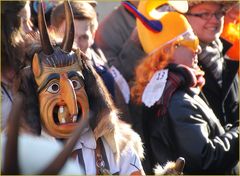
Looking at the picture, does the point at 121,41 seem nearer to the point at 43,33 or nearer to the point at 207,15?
the point at 207,15

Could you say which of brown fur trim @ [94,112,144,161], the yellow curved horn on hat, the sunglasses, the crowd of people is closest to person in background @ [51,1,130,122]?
the crowd of people

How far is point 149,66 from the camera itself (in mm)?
3938

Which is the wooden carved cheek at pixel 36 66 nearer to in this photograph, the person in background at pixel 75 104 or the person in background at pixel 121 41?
the person in background at pixel 75 104

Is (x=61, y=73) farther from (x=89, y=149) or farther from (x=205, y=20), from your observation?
(x=205, y=20)

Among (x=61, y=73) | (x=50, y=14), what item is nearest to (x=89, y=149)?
(x=61, y=73)

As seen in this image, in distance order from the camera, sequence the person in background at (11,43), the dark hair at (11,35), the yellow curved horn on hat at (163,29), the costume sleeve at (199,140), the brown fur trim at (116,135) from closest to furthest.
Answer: the brown fur trim at (116,135), the person in background at (11,43), the dark hair at (11,35), the costume sleeve at (199,140), the yellow curved horn on hat at (163,29)

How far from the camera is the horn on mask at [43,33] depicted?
9.20ft

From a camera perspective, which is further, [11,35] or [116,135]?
[11,35]

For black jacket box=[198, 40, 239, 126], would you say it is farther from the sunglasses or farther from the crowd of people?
the sunglasses

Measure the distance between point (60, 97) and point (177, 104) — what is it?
39.6 inches

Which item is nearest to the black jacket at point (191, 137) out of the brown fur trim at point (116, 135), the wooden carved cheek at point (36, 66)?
the brown fur trim at point (116, 135)

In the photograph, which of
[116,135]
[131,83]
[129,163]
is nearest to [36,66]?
[116,135]

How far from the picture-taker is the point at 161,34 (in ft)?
12.9

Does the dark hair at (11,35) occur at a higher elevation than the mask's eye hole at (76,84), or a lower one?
higher
